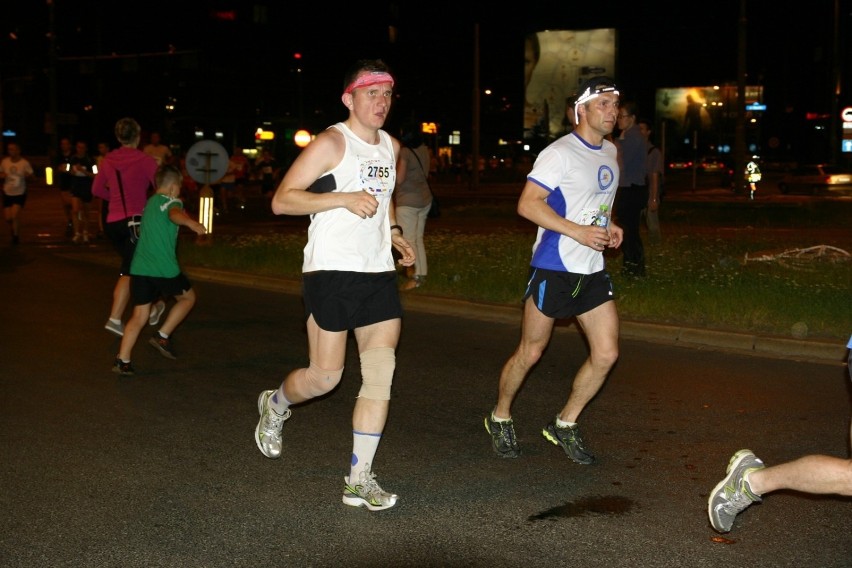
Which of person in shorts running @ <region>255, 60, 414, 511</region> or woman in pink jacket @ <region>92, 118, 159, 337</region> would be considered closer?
person in shorts running @ <region>255, 60, 414, 511</region>

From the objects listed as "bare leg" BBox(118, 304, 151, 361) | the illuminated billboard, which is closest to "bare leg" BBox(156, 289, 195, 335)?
"bare leg" BBox(118, 304, 151, 361)

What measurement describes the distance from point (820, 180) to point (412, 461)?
128 ft

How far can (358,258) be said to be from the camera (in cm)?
514

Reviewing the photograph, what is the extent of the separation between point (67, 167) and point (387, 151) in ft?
52.4

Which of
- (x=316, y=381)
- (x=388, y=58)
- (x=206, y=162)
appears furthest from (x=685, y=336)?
(x=388, y=58)

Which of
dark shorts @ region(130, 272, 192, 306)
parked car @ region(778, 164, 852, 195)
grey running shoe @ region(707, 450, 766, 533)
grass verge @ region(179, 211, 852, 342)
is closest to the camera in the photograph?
grey running shoe @ region(707, 450, 766, 533)

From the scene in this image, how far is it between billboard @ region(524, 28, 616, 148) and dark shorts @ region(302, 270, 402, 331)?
2490 inches

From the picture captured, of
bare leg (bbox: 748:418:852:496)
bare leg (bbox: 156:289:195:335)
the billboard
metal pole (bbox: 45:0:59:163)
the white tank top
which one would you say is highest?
the billboard

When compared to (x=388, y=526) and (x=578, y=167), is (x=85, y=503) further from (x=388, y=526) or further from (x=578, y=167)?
(x=578, y=167)

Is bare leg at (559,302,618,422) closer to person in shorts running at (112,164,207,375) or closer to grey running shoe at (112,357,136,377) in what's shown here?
person in shorts running at (112,164,207,375)

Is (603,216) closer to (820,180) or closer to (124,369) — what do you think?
(124,369)

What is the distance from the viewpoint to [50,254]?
17844 mm

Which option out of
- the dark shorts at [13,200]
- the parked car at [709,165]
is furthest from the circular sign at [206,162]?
the parked car at [709,165]

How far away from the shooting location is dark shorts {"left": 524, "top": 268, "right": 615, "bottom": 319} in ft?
19.1
